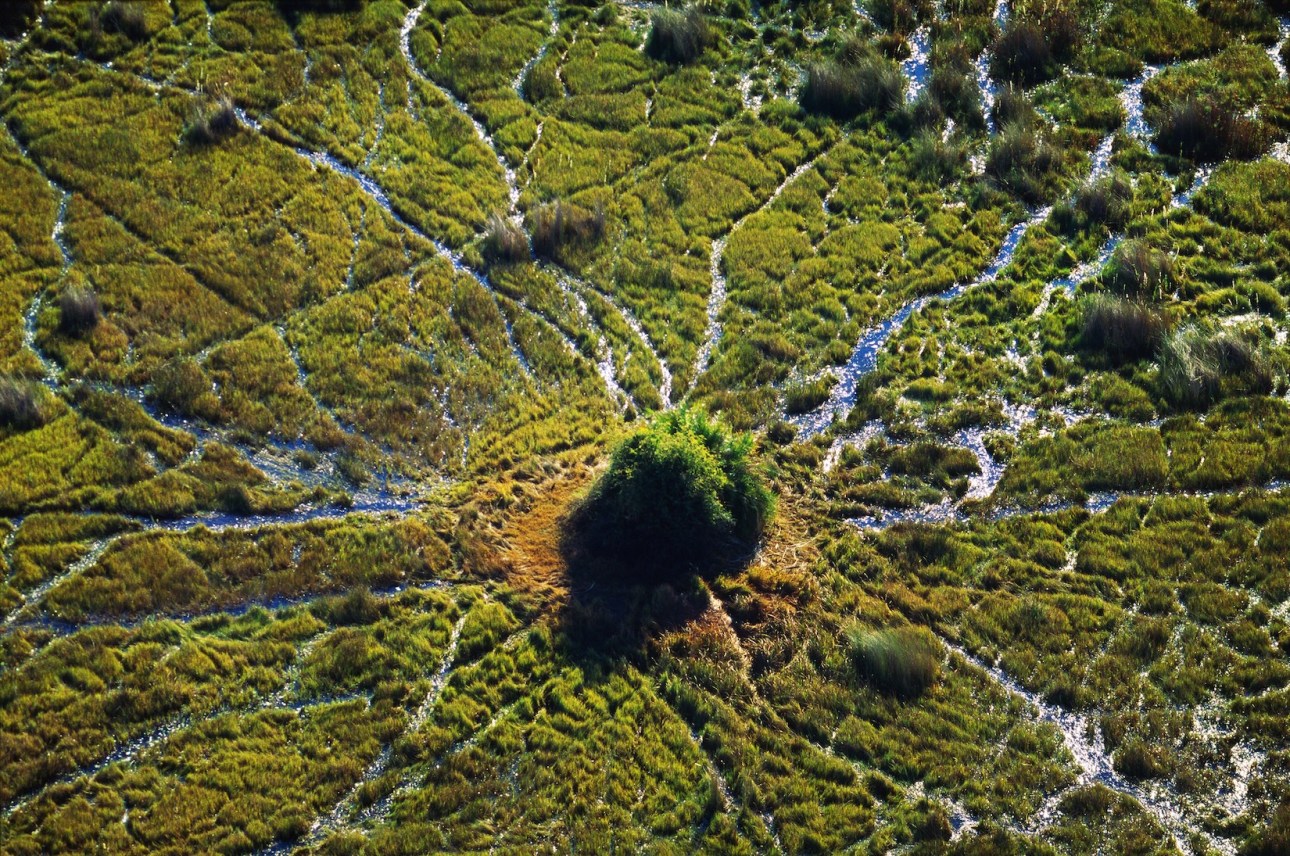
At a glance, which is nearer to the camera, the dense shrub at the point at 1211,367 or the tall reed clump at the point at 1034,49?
the dense shrub at the point at 1211,367

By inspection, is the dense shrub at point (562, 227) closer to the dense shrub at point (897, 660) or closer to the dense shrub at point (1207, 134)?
the dense shrub at point (897, 660)

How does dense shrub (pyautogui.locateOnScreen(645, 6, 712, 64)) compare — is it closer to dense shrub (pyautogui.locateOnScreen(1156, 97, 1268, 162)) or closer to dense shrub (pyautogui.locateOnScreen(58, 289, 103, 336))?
dense shrub (pyautogui.locateOnScreen(1156, 97, 1268, 162))

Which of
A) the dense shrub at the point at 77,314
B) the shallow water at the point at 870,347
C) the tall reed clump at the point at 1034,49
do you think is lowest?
the dense shrub at the point at 77,314

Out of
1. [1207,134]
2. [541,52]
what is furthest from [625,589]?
[1207,134]

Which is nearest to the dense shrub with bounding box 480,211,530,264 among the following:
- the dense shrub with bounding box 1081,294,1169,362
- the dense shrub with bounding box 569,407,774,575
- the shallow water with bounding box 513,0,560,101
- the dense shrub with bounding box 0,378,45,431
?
the shallow water with bounding box 513,0,560,101

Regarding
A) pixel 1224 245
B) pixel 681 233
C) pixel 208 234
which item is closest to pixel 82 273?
pixel 208 234

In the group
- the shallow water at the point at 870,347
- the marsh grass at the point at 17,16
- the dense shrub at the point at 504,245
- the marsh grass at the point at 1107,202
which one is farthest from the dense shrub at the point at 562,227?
the marsh grass at the point at 17,16

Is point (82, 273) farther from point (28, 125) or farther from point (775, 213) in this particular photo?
point (775, 213)
